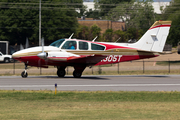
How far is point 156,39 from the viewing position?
2619 centimetres

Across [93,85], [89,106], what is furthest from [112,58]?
[89,106]

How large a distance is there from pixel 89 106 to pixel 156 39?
16.6m

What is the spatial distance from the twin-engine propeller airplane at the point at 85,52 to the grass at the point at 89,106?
9006 millimetres

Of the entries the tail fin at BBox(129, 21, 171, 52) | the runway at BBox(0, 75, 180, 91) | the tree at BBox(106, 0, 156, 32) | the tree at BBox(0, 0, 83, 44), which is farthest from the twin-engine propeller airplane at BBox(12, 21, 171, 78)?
the tree at BBox(106, 0, 156, 32)

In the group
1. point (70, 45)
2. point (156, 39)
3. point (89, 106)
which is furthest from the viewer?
point (156, 39)

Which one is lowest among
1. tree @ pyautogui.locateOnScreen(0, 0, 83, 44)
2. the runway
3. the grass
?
the runway

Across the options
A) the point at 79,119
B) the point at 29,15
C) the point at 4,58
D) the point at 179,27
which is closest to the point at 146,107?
the point at 79,119

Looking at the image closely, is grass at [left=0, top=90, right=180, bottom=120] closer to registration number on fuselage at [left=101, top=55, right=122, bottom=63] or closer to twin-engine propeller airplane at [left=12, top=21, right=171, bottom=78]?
twin-engine propeller airplane at [left=12, top=21, right=171, bottom=78]

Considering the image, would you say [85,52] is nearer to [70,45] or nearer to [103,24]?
[70,45]

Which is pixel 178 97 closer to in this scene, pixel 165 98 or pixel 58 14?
pixel 165 98

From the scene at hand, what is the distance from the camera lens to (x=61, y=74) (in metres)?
25.1

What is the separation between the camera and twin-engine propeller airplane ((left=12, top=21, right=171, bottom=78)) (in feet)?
75.4

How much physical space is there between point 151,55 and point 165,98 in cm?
1272

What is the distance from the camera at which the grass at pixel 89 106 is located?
933cm
